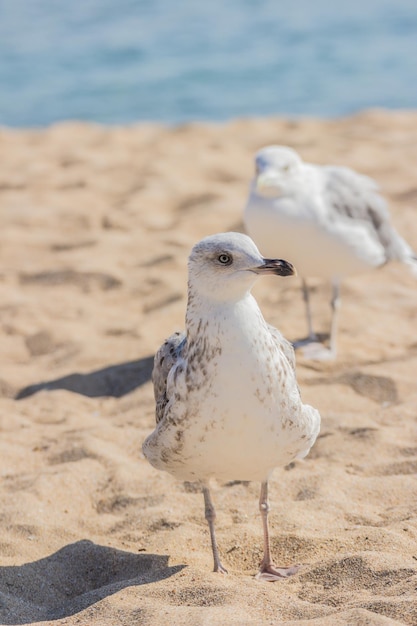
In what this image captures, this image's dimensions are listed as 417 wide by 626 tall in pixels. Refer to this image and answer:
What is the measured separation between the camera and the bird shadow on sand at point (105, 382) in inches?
235

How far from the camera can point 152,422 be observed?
540 cm

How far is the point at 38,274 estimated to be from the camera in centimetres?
766

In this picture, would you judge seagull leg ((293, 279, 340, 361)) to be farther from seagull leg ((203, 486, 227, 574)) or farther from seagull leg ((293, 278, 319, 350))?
seagull leg ((203, 486, 227, 574))

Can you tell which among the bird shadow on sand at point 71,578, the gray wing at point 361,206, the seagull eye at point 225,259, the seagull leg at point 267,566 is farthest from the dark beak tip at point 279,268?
the gray wing at point 361,206

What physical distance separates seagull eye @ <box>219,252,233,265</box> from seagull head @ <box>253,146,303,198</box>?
2569 mm

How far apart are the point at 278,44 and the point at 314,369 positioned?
1310 centimetres

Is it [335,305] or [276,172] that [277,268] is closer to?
Answer: [276,172]

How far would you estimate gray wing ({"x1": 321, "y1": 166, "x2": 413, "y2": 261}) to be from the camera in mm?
6484

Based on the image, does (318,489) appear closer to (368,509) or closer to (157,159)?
(368,509)

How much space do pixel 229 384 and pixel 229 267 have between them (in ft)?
1.37

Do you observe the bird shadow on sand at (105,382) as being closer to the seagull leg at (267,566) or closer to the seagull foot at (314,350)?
the seagull foot at (314,350)

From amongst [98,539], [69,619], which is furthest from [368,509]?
[69,619]

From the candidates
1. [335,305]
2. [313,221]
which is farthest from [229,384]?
[335,305]

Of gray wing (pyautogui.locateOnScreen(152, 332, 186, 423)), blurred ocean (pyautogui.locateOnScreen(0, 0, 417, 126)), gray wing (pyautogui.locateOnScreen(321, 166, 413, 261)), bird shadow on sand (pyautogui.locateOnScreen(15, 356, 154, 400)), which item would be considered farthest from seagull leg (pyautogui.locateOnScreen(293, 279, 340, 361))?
blurred ocean (pyautogui.locateOnScreen(0, 0, 417, 126))
